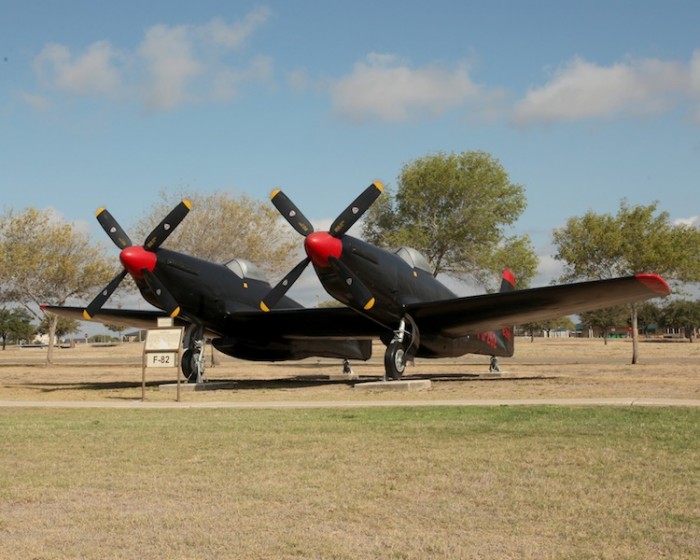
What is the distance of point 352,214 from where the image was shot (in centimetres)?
2173

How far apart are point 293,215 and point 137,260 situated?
4886 millimetres

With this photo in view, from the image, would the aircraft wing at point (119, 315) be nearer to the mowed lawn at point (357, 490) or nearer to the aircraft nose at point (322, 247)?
the aircraft nose at point (322, 247)

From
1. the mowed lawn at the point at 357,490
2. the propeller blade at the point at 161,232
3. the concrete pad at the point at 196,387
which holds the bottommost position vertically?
the mowed lawn at the point at 357,490

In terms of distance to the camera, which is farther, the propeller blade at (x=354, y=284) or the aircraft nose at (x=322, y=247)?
the propeller blade at (x=354, y=284)

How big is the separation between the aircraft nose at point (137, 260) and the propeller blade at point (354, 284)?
18.8 feet

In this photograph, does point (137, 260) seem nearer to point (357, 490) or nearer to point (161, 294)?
point (161, 294)

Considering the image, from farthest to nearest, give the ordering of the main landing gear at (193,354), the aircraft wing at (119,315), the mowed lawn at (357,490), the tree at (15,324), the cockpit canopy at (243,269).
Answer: the tree at (15,324)
the aircraft wing at (119,315)
the cockpit canopy at (243,269)
the main landing gear at (193,354)
the mowed lawn at (357,490)

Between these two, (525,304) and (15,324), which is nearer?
(525,304)

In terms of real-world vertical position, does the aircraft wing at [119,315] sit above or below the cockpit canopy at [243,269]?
below

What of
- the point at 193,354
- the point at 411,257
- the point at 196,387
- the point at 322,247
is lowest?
the point at 196,387

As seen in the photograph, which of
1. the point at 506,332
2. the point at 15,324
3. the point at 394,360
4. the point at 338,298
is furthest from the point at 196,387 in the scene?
the point at 15,324

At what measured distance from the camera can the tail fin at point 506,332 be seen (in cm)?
3186

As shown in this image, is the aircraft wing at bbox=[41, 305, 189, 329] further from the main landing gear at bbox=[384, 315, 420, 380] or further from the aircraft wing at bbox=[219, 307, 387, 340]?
the main landing gear at bbox=[384, 315, 420, 380]

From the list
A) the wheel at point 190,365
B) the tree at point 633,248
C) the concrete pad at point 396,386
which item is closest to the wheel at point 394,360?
the concrete pad at point 396,386
